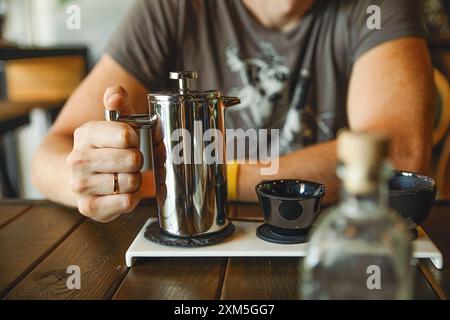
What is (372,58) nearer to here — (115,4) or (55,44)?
(115,4)

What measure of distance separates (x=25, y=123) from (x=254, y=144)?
1160 millimetres

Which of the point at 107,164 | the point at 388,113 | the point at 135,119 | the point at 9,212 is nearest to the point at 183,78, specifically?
the point at 135,119

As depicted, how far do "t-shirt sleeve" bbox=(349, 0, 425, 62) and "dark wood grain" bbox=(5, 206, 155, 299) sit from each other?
82cm

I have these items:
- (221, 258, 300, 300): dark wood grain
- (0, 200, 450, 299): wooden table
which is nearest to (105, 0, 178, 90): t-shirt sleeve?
(0, 200, 450, 299): wooden table

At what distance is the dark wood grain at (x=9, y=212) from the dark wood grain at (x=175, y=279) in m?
0.39

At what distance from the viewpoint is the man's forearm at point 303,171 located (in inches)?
41.8

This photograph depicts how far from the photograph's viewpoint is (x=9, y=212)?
3.45 feet

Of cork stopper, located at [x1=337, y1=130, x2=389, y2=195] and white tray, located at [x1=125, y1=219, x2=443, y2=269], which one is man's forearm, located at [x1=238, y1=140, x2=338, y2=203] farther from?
cork stopper, located at [x1=337, y1=130, x2=389, y2=195]

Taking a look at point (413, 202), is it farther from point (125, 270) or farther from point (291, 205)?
point (125, 270)

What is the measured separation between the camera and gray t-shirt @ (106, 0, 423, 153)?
151 cm

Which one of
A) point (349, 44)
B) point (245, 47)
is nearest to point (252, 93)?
point (245, 47)

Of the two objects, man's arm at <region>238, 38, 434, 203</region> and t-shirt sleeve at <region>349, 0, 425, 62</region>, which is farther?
t-shirt sleeve at <region>349, 0, 425, 62</region>
